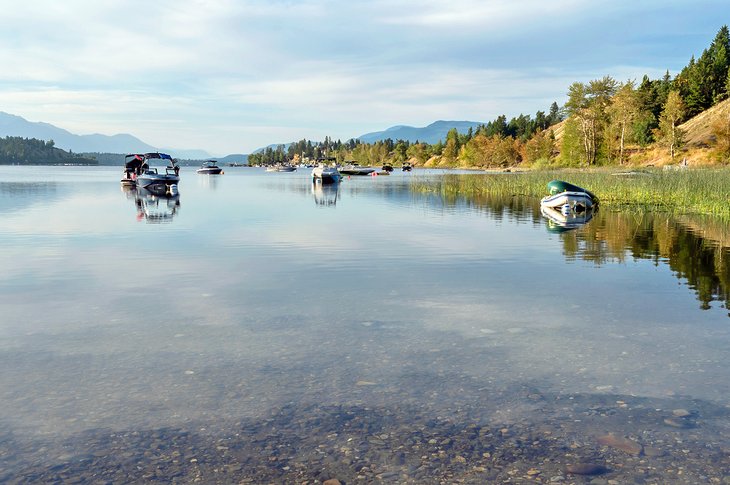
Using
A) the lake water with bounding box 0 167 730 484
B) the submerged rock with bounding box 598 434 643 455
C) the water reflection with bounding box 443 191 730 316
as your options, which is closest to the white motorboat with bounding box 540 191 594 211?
the water reflection with bounding box 443 191 730 316

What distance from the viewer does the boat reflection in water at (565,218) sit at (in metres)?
31.7

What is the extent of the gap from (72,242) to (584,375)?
911 inches

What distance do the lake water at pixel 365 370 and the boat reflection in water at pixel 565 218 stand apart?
1103 centimetres

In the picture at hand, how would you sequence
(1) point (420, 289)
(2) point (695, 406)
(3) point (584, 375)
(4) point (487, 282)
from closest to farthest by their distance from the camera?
(2) point (695, 406)
(3) point (584, 375)
(1) point (420, 289)
(4) point (487, 282)

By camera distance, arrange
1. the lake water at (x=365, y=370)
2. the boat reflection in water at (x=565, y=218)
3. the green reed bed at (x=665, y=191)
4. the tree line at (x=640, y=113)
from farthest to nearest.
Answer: the tree line at (x=640, y=113), the green reed bed at (x=665, y=191), the boat reflection in water at (x=565, y=218), the lake water at (x=365, y=370)

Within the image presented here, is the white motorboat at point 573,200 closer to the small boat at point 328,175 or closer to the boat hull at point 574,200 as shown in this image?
the boat hull at point 574,200

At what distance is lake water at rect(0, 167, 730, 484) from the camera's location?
613 centimetres

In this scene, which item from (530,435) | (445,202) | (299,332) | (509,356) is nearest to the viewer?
(530,435)

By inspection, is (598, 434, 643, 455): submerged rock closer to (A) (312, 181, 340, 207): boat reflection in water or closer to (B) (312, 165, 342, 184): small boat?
(A) (312, 181, 340, 207): boat reflection in water

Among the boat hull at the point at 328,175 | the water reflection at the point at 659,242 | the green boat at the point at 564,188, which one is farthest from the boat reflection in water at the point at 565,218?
the boat hull at the point at 328,175

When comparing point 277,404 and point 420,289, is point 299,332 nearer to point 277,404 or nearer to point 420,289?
point 277,404

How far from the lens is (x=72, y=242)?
1003 inches

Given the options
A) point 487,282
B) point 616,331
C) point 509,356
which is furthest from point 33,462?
point 487,282

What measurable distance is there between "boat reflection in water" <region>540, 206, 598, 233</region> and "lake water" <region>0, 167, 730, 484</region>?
1103 centimetres
